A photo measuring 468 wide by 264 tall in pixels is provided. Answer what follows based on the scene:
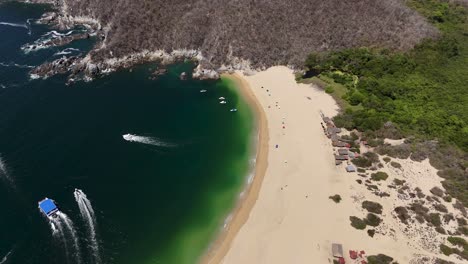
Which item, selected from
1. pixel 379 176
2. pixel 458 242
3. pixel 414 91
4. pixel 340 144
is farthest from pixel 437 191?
pixel 414 91

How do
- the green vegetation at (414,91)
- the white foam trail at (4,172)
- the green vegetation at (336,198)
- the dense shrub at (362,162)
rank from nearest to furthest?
1. the green vegetation at (336,198)
2. the white foam trail at (4,172)
3. the dense shrub at (362,162)
4. the green vegetation at (414,91)

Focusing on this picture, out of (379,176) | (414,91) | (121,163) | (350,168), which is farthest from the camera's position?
(414,91)

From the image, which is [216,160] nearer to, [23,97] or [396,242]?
[396,242]

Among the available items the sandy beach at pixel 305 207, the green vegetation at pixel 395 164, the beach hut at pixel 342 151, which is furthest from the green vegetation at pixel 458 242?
the beach hut at pixel 342 151

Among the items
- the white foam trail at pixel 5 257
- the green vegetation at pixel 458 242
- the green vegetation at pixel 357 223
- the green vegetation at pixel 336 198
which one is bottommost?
the white foam trail at pixel 5 257

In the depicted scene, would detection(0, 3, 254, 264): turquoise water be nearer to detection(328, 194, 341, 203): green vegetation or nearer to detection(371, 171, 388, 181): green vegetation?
detection(328, 194, 341, 203): green vegetation

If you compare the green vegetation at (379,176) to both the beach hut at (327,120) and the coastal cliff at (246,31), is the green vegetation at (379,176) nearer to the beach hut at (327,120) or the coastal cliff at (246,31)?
the beach hut at (327,120)

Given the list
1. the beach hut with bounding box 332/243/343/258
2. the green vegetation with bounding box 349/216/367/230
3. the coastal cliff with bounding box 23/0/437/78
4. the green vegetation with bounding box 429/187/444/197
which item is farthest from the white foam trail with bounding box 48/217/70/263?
the green vegetation with bounding box 429/187/444/197

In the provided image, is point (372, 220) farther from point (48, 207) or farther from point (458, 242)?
point (48, 207)
